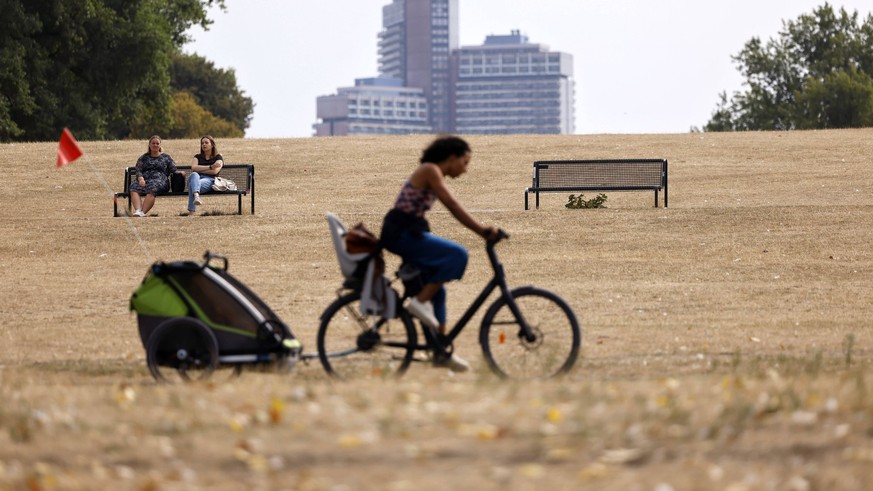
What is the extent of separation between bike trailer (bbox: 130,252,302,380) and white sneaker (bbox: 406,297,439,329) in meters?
0.79

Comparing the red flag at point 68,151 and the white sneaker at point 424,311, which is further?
the red flag at point 68,151

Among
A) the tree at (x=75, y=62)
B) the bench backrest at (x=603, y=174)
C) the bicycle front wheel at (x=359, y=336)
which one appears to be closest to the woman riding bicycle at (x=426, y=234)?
the bicycle front wheel at (x=359, y=336)

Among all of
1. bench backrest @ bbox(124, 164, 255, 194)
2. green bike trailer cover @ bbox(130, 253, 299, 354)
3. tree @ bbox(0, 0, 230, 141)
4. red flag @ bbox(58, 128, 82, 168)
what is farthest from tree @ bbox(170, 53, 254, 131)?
green bike trailer cover @ bbox(130, 253, 299, 354)

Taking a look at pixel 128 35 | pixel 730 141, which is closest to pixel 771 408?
pixel 730 141

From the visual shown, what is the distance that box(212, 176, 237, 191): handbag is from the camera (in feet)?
66.3

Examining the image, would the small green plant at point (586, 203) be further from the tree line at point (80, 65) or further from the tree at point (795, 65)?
the tree at point (795, 65)

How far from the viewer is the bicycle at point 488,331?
839 cm

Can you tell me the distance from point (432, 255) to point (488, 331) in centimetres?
58

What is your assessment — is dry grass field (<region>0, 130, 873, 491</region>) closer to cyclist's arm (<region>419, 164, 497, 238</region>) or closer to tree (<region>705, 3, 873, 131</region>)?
cyclist's arm (<region>419, 164, 497, 238</region>)

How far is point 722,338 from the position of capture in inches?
429

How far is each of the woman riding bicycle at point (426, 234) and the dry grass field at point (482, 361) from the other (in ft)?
1.80

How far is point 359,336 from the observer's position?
28.2ft

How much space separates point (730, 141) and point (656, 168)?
1272cm

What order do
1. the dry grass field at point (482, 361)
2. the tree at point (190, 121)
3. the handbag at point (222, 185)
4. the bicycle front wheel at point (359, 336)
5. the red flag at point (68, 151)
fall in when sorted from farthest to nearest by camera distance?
the tree at point (190, 121), the handbag at point (222, 185), the red flag at point (68, 151), the bicycle front wheel at point (359, 336), the dry grass field at point (482, 361)
